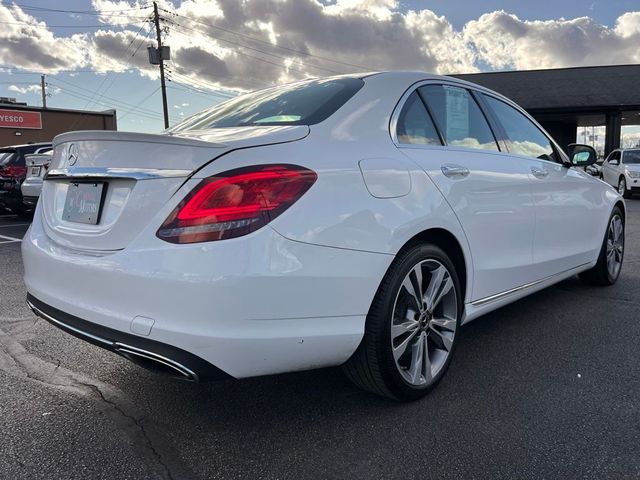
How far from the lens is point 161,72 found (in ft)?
93.8

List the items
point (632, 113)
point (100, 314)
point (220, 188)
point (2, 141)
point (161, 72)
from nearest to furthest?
point (220, 188) < point (100, 314) < point (632, 113) < point (161, 72) < point (2, 141)

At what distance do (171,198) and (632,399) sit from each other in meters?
2.40

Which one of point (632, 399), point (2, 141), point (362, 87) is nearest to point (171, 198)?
point (362, 87)

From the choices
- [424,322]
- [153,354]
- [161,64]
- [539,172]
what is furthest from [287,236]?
[161,64]

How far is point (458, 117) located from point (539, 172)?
0.84 m

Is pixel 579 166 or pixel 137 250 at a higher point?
pixel 579 166

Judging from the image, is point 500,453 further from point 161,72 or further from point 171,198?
point 161,72

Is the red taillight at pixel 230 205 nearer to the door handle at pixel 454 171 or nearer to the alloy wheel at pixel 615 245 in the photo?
the door handle at pixel 454 171

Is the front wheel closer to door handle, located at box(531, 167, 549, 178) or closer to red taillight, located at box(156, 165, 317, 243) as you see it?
red taillight, located at box(156, 165, 317, 243)

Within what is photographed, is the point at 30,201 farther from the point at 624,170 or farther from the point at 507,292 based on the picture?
the point at 624,170

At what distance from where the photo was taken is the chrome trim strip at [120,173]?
6.70ft

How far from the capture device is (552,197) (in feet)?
12.3

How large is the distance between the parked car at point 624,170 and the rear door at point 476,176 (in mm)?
14853

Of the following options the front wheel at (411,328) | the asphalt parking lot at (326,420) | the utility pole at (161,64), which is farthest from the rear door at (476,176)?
the utility pole at (161,64)
